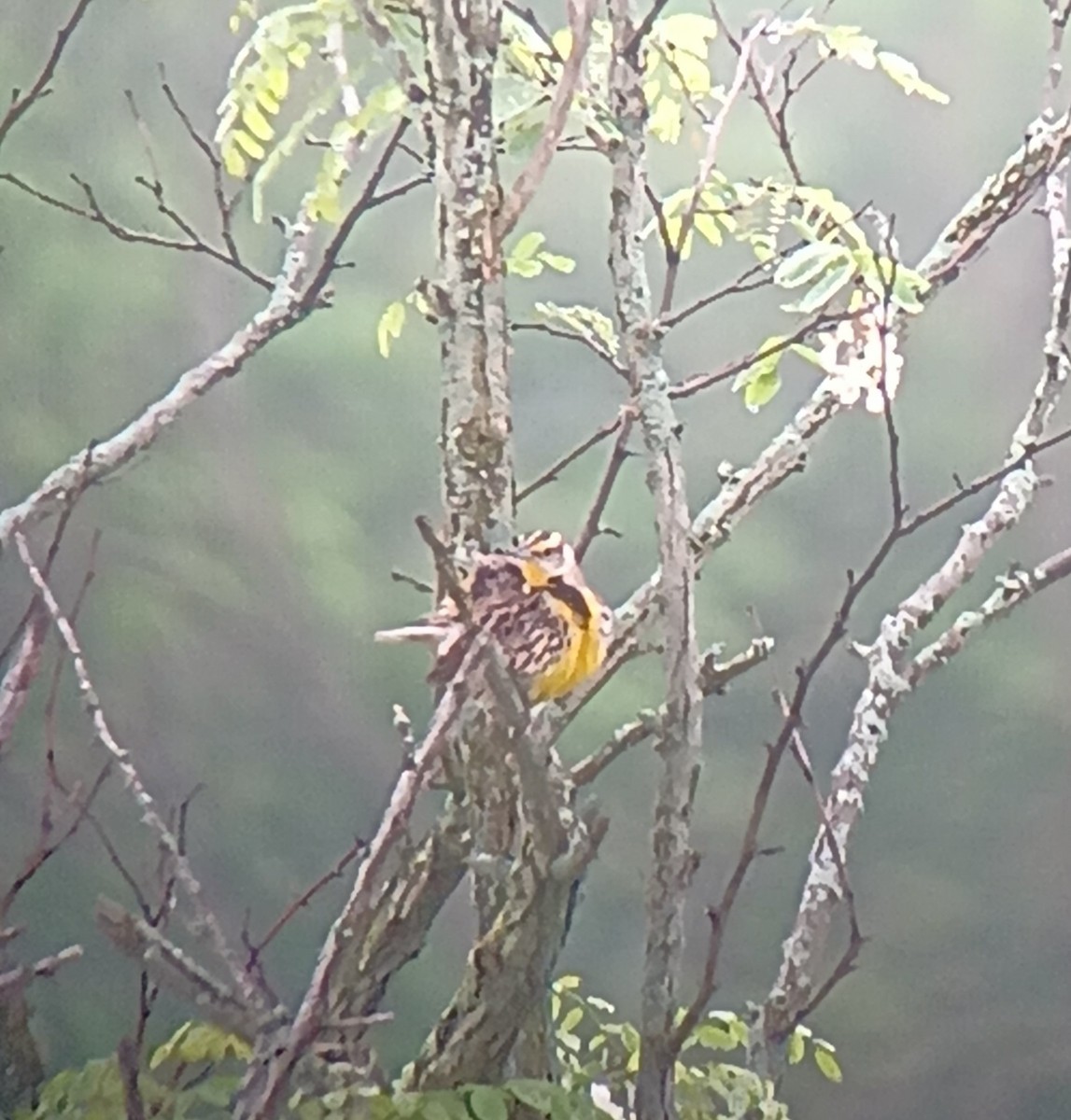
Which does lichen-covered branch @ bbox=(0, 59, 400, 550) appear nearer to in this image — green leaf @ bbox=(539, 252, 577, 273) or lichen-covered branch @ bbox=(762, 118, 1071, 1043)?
green leaf @ bbox=(539, 252, 577, 273)

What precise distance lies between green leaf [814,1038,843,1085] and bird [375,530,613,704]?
0.45 m

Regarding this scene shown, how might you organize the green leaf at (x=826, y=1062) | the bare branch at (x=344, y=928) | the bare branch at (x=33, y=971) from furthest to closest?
the green leaf at (x=826, y=1062)
the bare branch at (x=33, y=971)
the bare branch at (x=344, y=928)

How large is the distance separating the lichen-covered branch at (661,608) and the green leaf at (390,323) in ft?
0.67

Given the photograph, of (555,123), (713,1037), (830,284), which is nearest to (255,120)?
(555,123)

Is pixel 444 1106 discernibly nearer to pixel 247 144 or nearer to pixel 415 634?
pixel 415 634

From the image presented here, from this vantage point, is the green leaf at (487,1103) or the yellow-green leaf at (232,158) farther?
the yellow-green leaf at (232,158)

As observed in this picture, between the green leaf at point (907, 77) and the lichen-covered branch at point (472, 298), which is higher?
the green leaf at point (907, 77)

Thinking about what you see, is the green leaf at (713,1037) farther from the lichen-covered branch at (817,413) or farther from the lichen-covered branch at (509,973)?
the lichen-covered branch at (817,413)

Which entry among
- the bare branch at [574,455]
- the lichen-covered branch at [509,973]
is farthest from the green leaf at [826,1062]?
the bare branch at [574,455]

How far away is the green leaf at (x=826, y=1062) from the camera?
136 centimetres

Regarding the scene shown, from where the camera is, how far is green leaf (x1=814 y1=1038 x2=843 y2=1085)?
1.36 m

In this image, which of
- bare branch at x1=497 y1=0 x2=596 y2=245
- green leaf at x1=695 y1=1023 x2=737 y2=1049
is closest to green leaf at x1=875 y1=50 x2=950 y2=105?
bare branch at x1=497 y1=0 x2=596 y2=245

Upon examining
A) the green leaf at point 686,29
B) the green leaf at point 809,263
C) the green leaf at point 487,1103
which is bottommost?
the green leaf at point 487,1103

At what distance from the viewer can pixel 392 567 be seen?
1.39m
